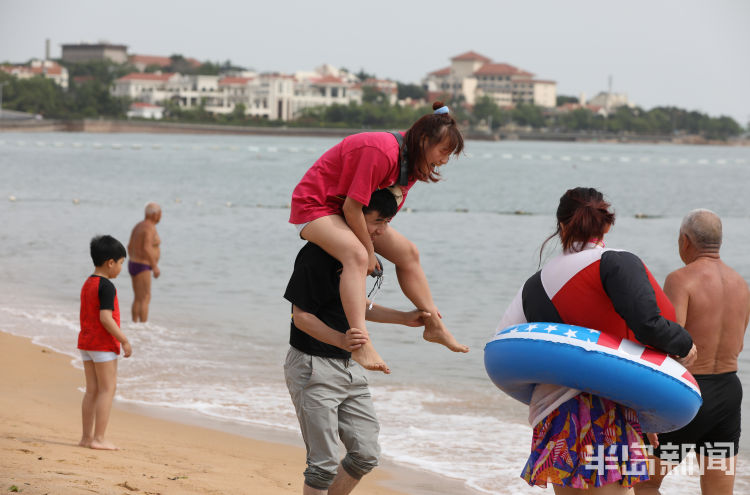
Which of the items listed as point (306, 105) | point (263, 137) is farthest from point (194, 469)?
point (306, 105)

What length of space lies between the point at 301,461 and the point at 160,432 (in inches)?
46.0

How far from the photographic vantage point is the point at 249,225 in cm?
2736

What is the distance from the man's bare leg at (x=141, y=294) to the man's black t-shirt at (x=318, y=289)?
7.28 m

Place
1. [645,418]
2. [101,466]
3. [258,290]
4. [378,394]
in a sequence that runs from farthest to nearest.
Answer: [258,290]
[378,394]
[101,466]
[645,418]

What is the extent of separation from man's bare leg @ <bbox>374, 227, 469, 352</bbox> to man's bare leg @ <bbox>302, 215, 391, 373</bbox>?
30 centimetres

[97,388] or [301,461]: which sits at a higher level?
[97,388]

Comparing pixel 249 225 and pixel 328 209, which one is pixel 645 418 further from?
pixel 249 225

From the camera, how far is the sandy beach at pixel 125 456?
15.8ft

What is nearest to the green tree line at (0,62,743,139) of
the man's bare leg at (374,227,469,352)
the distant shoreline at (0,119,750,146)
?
the distant shoreline at (0,119,750,146)

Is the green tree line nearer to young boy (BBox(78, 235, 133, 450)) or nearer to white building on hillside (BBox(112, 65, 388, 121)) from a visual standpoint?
white building on hillside (BBox(112, 65, 388, 121))

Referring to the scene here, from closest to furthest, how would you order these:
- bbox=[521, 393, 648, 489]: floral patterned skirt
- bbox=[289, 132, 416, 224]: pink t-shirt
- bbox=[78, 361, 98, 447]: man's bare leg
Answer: bbox=[521, 393, 648, 489]: floral patterned skirt < bbox=[289, 132, 416, 224]: pink t-shirt < bbox=[78, 361, 98, 447]: man's bare leg

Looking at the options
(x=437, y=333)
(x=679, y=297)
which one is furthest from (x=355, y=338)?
(x=679, y=297)

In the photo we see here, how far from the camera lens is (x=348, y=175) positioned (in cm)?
376

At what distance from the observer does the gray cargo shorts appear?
3.90m
